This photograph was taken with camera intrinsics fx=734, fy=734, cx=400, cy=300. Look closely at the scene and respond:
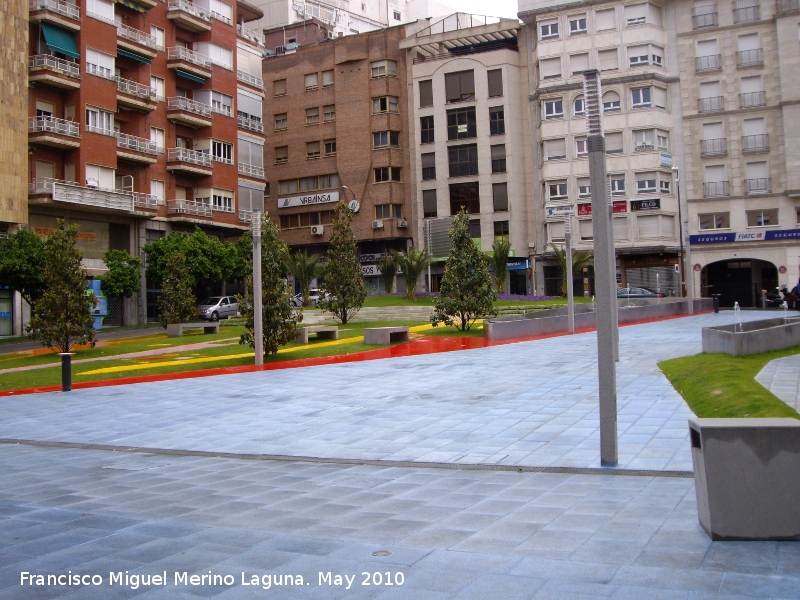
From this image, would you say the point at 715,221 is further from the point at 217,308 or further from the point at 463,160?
the point at 217,308

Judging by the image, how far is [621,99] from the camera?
51.9 meters

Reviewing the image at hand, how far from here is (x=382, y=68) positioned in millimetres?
60281

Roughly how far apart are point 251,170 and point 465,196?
56.3 ft

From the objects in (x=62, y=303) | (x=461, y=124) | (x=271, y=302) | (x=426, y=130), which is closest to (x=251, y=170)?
(x=426, y=130)

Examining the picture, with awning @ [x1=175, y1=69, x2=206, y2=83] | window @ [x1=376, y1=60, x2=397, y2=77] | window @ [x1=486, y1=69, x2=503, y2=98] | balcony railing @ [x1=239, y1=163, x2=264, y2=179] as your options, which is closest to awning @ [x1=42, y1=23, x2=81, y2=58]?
awning @ [x1=175, y1=69, x2=206, y2=83]

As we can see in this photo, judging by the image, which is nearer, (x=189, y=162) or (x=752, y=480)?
(x=752, y=480)

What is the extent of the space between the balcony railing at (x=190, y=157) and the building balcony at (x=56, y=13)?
8796 millimetres

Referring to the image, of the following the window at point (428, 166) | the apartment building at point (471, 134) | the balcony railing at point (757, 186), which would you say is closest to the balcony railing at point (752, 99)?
the balcony railing at point (757, 186)

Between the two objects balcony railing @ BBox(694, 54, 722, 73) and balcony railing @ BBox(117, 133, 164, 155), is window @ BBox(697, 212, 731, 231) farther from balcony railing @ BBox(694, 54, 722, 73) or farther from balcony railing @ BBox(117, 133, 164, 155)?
balcony railing @ BBox(117, 133, 164, 155)

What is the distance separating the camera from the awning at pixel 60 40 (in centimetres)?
3800

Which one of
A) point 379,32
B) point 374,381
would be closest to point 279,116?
point 379,32

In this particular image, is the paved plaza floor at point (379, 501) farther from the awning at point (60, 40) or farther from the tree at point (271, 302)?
the awning at point (60, 40)

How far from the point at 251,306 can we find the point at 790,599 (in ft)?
62.6

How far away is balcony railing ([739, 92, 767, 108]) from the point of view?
50.7 meters
